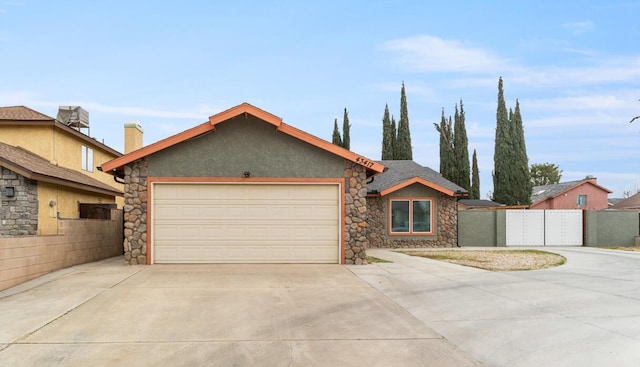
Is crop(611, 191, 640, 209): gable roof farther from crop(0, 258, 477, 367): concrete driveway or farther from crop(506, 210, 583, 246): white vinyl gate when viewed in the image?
crop(0, 258, 477, 367): concrete driveway

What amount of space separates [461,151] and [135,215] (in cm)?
3451

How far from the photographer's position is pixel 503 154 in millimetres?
40000

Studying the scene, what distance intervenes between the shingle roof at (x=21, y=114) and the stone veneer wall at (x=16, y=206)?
430 cm

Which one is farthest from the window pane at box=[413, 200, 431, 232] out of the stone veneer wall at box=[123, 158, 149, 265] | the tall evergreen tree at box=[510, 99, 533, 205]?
the tall evergreen tree at box=[510, 99, 533, 205]

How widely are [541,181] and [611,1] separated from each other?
58389mm

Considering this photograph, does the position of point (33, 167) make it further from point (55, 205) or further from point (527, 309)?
point (527, 309)

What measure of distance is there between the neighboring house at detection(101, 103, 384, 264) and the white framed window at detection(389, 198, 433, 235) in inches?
341

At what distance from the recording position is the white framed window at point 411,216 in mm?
22641

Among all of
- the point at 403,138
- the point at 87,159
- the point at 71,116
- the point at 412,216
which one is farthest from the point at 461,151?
the point at 71,116

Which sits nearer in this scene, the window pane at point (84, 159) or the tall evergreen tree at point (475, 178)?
the window pane at point (84, 159)

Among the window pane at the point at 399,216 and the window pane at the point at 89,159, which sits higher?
the window pane at the point at 89,159

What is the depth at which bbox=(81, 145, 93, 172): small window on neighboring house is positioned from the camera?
2200 centimetres

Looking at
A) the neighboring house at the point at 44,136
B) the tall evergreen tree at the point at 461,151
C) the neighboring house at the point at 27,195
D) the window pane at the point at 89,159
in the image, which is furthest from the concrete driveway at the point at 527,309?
the tall evergreen tree at the point at 461,151

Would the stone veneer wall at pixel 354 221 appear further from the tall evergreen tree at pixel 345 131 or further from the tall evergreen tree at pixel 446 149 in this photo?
the tall evergreen tree at pixel 345 131
